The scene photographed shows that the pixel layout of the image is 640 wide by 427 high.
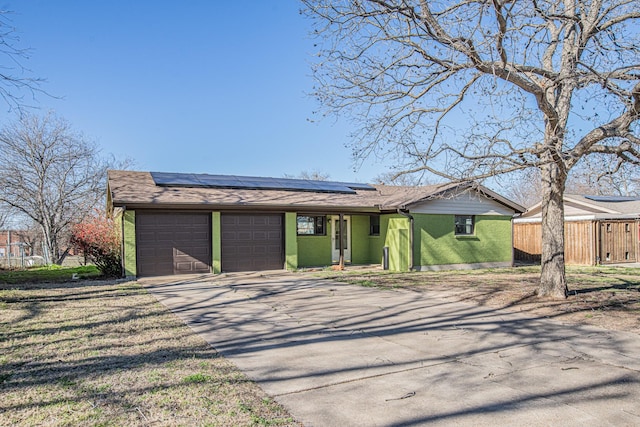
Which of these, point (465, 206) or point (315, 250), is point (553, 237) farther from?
point (315, 250)

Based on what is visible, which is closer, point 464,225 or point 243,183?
point 243,183

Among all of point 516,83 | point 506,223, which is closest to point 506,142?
point 516,83

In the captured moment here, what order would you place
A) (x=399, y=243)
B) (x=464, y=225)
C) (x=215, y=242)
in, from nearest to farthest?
(x=215, y=242) < (x=399, y=243) < (x=464, y=225)

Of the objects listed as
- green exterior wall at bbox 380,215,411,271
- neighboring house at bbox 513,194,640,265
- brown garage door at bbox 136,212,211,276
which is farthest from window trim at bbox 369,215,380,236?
neighboring house at bbox 513,194,640,265

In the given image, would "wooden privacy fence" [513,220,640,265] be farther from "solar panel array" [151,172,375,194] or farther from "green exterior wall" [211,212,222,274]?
"green exterior wall" [211,212,222,274]

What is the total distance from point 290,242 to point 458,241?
22.2 ft

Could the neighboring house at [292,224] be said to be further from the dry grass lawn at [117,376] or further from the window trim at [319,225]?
the dry grass lawn at [117,376]

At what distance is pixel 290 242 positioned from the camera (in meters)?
15.7

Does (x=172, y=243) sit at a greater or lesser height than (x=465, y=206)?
lesser

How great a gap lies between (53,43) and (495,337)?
11.3m

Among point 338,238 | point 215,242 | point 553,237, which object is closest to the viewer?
point 553,237

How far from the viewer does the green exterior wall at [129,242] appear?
13.1m

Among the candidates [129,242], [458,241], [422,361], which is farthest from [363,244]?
[422,361]

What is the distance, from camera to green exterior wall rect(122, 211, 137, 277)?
1310 cm
